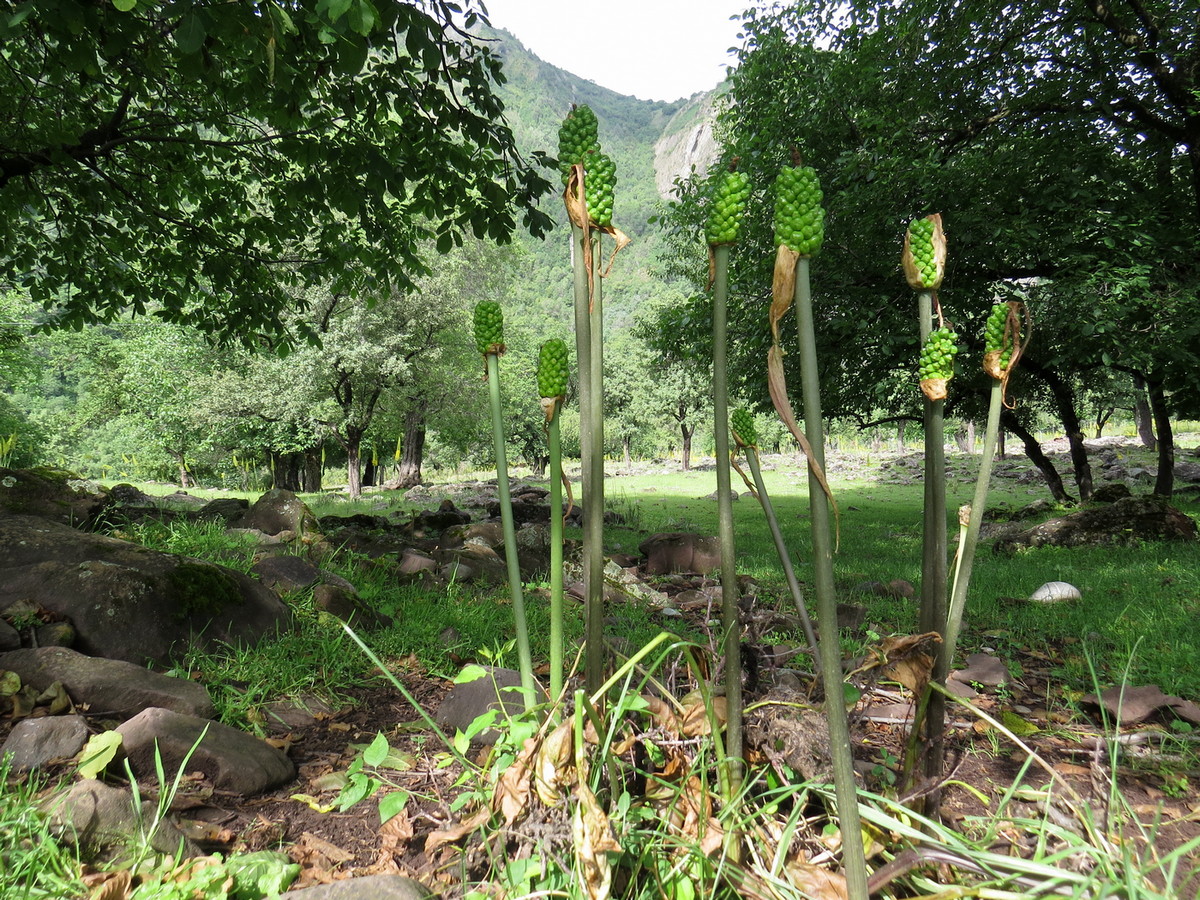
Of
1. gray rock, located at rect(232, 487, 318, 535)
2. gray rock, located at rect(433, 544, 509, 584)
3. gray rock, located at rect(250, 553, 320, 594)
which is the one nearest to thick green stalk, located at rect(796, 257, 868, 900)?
gray rock, located at rect(250, 553, 320, 594)

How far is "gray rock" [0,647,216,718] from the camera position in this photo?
2299 millimetres

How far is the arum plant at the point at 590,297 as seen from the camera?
1.28 m

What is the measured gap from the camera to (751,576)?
19.5ft

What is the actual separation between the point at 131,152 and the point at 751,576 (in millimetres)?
7587

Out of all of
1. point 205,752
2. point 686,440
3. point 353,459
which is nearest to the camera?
point 205,752

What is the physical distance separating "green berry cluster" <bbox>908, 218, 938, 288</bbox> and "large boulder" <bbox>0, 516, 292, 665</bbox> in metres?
3.35

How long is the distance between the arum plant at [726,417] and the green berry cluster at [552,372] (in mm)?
378

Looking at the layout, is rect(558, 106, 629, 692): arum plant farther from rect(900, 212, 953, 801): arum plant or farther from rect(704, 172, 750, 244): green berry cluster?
rect(900, 212, 953, 801): arum plant

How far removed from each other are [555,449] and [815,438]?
0.61 meters

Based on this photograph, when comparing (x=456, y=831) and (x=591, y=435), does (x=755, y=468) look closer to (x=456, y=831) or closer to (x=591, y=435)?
(x=591, y=435)

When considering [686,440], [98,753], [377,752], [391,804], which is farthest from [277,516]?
[686,440]

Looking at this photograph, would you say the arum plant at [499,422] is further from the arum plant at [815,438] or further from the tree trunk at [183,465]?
the tree trunk at [183,465]

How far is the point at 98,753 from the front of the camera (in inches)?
73.0

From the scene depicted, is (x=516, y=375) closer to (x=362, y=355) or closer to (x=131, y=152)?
(x=362, y=355)
